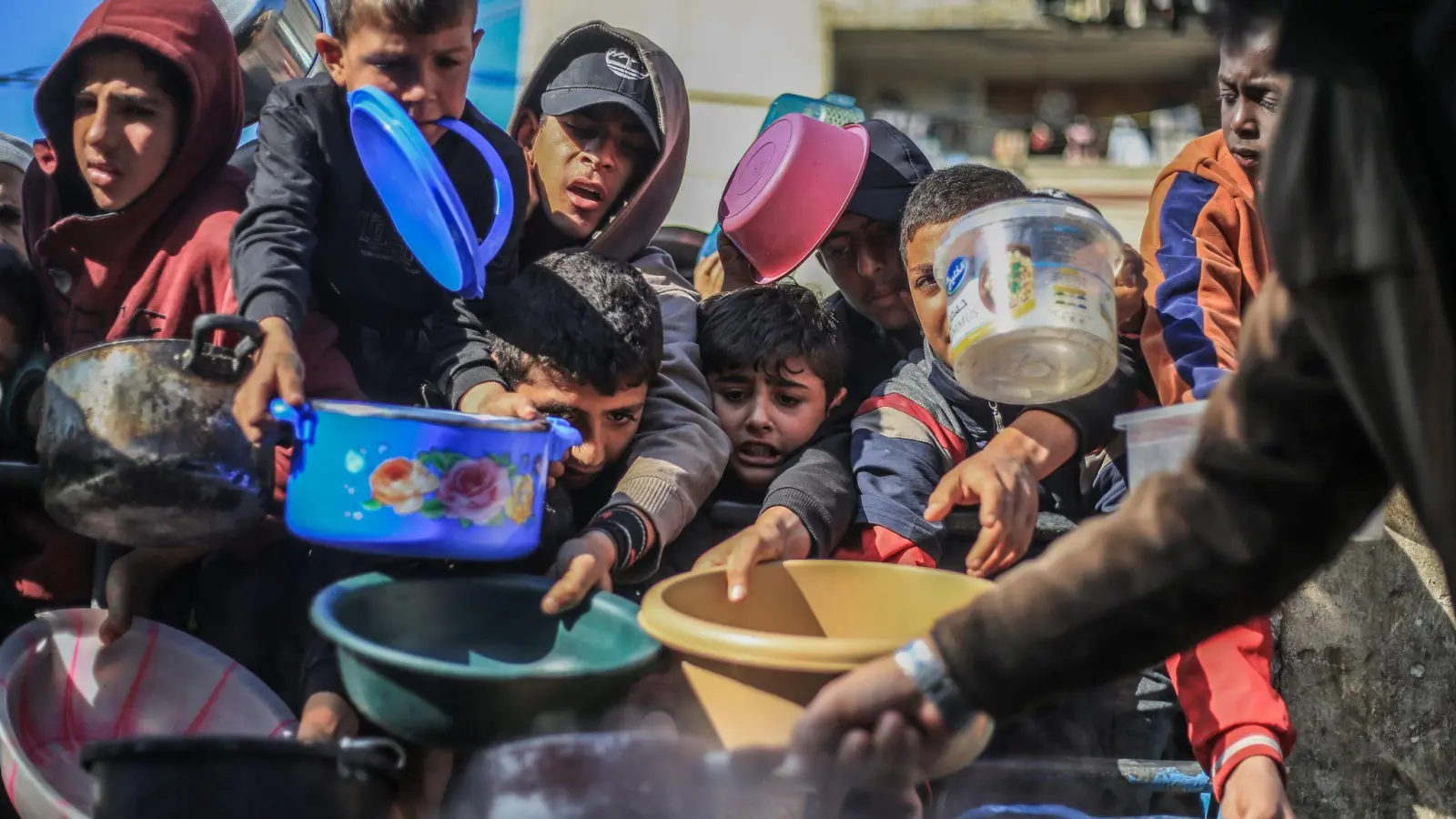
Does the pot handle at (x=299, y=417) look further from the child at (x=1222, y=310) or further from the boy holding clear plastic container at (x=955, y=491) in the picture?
the child at (x=1222, y=310)

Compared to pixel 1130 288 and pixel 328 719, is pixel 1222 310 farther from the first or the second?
pixel 328 719

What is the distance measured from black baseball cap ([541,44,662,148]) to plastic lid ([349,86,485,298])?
96cm

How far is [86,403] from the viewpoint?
2.15 meters

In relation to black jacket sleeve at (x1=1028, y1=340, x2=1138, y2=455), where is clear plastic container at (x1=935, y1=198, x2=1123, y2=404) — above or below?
above

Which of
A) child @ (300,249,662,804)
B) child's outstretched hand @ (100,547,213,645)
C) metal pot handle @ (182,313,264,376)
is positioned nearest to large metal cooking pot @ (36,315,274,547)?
metal pot handle @ (182,313,264,376)

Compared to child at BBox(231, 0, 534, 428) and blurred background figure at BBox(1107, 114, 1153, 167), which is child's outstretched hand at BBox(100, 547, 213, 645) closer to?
child at BBox(231, 0, 534, 428)

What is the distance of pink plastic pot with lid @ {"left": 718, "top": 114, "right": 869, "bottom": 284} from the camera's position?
10.9 feet

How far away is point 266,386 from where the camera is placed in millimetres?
2150

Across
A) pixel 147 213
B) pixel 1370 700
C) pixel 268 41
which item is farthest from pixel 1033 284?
pixel 268 41

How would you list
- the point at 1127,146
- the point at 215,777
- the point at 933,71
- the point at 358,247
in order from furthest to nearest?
the point at 933,71
the point at 1127,146
the point at 358,247
the point at 215,777

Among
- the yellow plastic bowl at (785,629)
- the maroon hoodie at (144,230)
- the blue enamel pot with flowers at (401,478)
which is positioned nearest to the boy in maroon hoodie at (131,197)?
the maroon hoodie at (144,230)

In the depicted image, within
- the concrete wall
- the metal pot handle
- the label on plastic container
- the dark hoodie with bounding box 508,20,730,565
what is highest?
the metal pot handle

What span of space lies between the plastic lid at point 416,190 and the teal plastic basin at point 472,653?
55 centimetres

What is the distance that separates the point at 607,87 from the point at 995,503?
5.26ft
